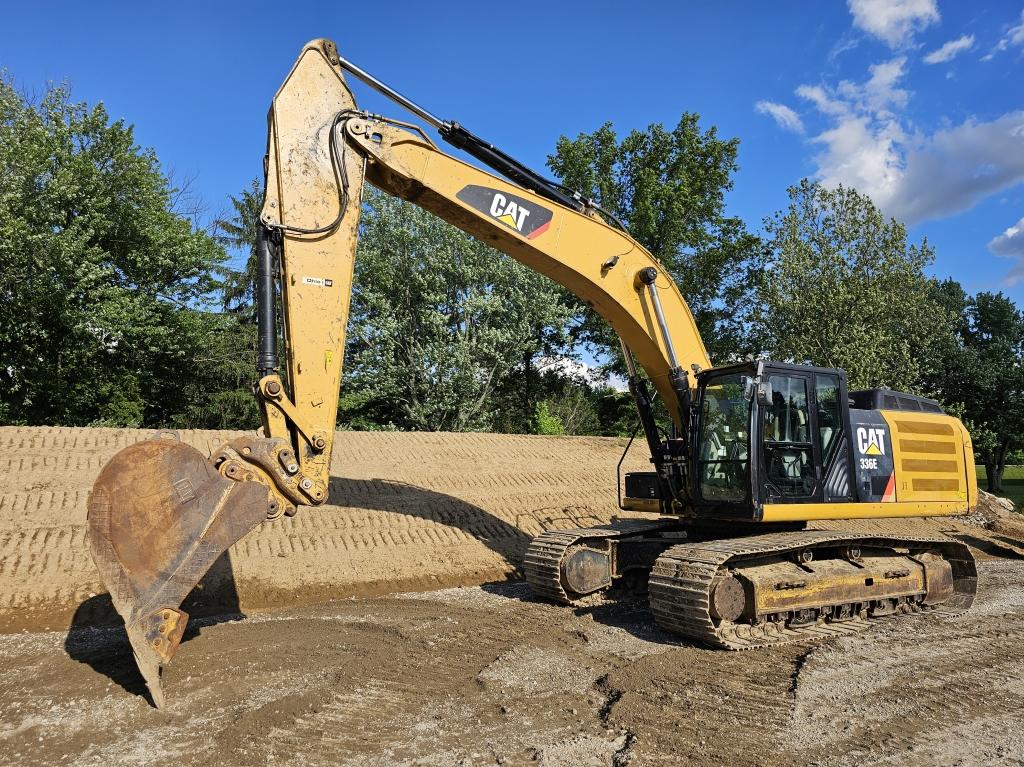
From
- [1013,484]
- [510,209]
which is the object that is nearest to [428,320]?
[510,209]

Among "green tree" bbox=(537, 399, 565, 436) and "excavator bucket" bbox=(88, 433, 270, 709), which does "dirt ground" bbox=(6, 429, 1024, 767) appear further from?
"green tree" bbox=(537, 399, 565, 436)

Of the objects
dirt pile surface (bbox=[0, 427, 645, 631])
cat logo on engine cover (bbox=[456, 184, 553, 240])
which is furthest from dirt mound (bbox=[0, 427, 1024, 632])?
cat logo on engine cover (bbox=[456, 184, 553, 240])

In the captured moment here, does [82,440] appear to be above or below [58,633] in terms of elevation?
above

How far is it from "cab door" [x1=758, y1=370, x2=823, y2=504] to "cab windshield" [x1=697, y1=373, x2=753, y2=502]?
0.17 metres

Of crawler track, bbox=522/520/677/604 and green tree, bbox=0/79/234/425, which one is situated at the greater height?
green tree, bbox=0/79/234/425

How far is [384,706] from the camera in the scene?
4762mm

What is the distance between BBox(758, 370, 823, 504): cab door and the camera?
668 cm

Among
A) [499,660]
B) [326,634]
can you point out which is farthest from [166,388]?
[499,660]

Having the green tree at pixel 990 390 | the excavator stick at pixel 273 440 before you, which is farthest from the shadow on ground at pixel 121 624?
the green tree at pixel 990 390

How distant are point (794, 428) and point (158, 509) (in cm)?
544

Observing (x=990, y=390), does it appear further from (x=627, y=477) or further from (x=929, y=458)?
(x=627, y=477)

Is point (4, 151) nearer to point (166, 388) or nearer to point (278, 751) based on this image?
point (166, 388)

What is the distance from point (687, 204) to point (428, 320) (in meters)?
13.2

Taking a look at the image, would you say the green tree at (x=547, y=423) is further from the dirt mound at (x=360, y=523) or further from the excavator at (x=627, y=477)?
the excavator at (x=627, y=477)
